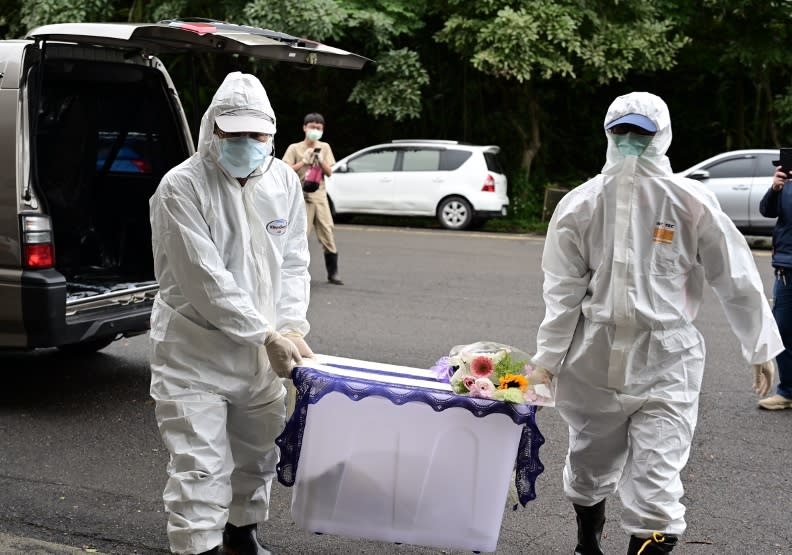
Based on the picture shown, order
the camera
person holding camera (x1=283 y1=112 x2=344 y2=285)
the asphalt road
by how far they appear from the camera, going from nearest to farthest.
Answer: the asphalt road → the camera → person holding camera (x1=283 y1=112 x2=344 y2=285)

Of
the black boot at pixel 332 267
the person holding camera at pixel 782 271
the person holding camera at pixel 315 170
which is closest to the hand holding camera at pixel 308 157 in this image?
the person holding camera at pixel 315 170

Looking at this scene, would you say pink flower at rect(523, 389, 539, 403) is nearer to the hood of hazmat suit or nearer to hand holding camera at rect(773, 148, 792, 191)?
the hood of hazmat suit

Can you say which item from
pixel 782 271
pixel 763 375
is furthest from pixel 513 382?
pixel 782 271

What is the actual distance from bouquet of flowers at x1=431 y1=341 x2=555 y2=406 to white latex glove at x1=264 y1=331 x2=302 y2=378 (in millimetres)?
559

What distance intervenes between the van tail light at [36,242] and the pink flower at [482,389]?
3.08 metres

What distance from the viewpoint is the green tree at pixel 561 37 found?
17703mm

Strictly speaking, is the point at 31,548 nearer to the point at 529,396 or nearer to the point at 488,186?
the point at 529,396

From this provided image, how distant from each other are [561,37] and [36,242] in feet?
43.7

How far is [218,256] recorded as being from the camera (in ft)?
12.3

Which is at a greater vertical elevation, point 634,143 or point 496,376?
point 634,143

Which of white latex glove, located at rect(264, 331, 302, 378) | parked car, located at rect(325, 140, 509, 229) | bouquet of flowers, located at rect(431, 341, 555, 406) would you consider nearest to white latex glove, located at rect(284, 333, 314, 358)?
white latex glove, located at rect(264, 331, 302, 378)

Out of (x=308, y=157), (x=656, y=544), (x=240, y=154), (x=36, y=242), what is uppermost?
(x=240, y=154)

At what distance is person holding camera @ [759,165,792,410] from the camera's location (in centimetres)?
648

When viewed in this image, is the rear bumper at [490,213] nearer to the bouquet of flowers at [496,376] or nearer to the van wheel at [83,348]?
the van wheel at [83,348]
